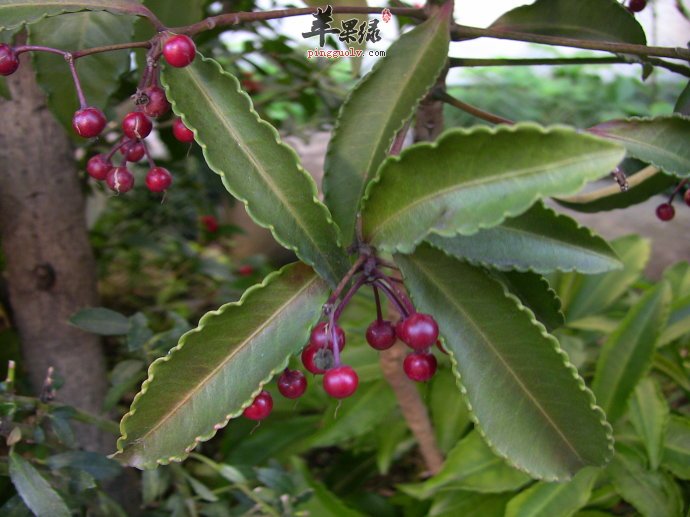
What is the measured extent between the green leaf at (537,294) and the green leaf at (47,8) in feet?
1.27

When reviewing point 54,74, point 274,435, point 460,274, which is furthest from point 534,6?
point 274,435

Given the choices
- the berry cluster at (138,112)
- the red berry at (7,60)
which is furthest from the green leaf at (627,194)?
the red berry at (7,60)

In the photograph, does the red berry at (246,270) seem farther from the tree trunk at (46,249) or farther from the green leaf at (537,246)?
the green leaf at (537,246)

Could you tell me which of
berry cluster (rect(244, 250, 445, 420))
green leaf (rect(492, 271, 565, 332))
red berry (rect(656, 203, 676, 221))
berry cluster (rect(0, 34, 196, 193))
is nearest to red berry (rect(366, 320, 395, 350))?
berry cluster (rect(244, 250, 445, 420))

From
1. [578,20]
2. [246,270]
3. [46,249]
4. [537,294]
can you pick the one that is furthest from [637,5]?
[246,270]

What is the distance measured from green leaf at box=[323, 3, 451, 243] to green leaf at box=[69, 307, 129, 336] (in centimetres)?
44

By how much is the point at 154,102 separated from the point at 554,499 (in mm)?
720

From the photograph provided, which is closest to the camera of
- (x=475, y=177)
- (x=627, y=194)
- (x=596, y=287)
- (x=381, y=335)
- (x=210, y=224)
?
(x=475, y=177)

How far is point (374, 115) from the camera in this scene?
0.61 m

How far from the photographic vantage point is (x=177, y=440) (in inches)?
20.1

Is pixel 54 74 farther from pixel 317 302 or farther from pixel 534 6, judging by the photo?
pixel 534 6

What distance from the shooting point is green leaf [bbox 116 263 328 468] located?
503mm

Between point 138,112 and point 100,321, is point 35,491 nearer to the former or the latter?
point 100,321

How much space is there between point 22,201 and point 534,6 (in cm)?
77
